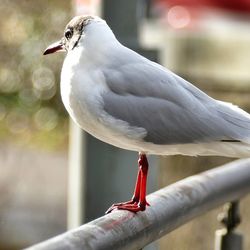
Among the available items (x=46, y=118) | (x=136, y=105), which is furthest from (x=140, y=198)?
(x=46, y=118)

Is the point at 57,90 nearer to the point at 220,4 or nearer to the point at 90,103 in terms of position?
the point at 220,4

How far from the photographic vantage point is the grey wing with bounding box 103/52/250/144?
2.48m

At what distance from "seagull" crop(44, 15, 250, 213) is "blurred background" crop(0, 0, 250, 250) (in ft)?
3.06

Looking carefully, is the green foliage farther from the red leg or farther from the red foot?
the red foot

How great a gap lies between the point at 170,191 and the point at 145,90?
28cm

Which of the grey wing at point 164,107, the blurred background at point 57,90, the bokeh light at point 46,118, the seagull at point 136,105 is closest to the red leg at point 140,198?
the seagull at point 136,105

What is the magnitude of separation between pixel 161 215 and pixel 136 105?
35cm

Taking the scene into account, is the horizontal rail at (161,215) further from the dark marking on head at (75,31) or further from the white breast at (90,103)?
the dark marking on head at (75,31)

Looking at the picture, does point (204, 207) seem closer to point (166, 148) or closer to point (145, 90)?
point (166, 148)

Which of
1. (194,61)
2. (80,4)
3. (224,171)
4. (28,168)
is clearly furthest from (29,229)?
(224,171)

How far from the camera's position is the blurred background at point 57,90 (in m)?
3.86

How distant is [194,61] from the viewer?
5.56 metres

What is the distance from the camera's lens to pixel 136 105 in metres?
2.54

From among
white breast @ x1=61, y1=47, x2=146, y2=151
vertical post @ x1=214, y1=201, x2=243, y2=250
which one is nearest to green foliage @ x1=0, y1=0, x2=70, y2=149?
vertical post @ x1=214, y1=201, x2=243, y2=250
